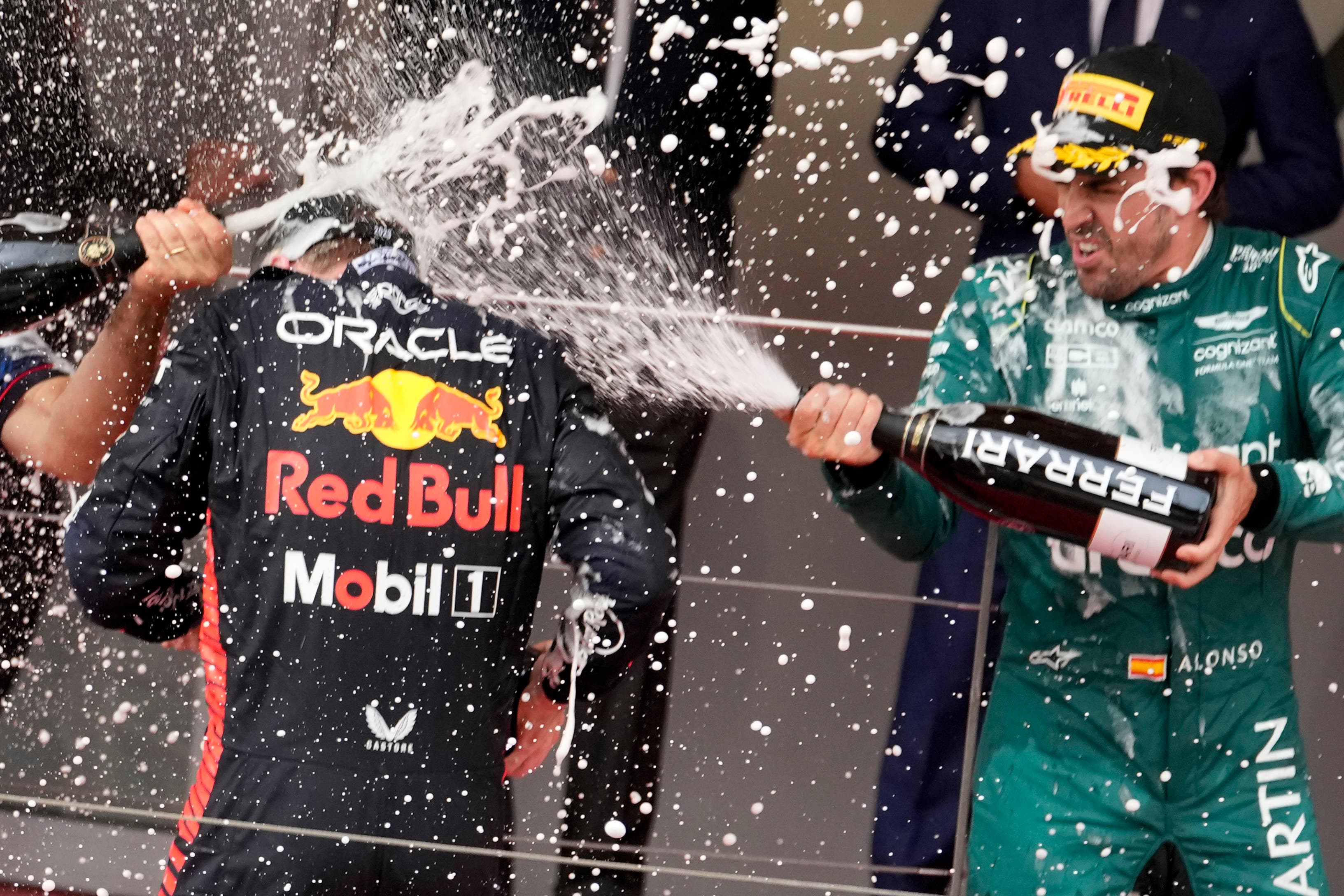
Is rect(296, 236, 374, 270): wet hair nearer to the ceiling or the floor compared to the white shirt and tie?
nearer to the floor

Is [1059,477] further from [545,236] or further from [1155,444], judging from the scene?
[545,236]

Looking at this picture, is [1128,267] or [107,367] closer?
[1128,267]

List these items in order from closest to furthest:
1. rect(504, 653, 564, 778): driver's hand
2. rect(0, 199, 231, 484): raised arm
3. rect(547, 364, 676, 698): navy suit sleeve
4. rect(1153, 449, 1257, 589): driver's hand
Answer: rect(1153, 449, 1257, 589): driver's hand → rect(547, 364, 676, 698): navy suit sleeve → rect(504, 653, 564, 778): driver's hand → rect(0, 199, 231, 484): raised arm

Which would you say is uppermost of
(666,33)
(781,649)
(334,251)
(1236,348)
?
Result: (666,33)

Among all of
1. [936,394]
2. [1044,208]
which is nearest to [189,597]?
[936,394]

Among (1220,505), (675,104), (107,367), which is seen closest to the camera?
(1220,505)

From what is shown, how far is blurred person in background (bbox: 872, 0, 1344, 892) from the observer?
1.98m

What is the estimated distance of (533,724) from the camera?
5.40 feet

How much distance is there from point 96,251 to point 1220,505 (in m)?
1.42

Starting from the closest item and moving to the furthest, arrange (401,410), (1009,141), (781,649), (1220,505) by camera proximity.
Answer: (1220,505)
(401,410)
(1009,141)
(781,649)

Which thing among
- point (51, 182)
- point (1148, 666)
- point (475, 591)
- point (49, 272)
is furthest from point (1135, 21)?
point (51, 182)

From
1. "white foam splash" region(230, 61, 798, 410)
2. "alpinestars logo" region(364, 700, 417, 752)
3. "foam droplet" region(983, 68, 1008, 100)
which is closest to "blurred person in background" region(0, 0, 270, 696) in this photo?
"white foam splash" region(230, 61, 798, 410)

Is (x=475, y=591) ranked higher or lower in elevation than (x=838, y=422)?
lower

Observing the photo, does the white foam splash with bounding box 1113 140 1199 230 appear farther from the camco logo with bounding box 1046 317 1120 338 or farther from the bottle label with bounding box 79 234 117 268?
the bottle label with bounding box 79 234 117 268
